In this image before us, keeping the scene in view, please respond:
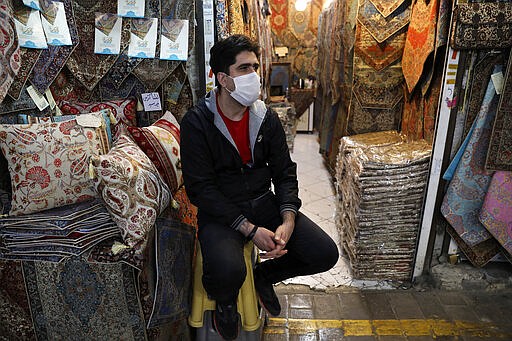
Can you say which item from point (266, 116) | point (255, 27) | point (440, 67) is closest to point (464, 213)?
point (440, 67)

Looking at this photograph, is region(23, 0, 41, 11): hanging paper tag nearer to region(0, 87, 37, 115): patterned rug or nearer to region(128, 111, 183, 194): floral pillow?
region(0, 87, 37, 115): patterned rug

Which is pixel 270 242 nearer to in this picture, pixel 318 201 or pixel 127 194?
pixel 127 194

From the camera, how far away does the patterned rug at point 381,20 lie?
283 cm

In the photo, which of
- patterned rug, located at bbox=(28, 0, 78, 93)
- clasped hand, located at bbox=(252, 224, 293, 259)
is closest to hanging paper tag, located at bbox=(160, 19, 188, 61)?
patterned rug, located at bbox=(28, 0, 78, 93)

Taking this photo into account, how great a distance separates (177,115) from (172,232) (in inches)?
35.8

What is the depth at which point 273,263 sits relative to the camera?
1.90 metres

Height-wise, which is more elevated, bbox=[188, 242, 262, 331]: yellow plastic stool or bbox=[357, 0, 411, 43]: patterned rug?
bbox=[357, 0, 411, 43]: patterned rug

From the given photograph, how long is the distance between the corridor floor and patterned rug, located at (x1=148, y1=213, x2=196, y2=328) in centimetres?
63

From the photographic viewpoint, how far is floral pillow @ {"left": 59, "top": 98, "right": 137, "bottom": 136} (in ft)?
7.11

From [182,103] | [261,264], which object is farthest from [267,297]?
[182,103]

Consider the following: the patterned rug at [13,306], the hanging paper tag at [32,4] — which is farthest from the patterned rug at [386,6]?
the patterned rug at [13,306]

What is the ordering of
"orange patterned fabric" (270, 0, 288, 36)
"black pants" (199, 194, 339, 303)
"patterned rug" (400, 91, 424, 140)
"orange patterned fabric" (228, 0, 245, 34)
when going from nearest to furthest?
"black pants" (199, 194, 339, 303), "orange patterned fabric" (228, 0, 245, 34), "patterned rug" (400, 91, 424, 140), "orange patterned fabric" (270, 0, 288, 36)

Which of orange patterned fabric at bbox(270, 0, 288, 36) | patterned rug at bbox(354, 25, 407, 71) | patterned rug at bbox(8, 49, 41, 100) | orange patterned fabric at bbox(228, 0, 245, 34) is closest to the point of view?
patterned rug at bbox(8, 49, 41, 100)

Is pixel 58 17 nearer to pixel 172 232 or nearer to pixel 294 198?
pixel 172 232
